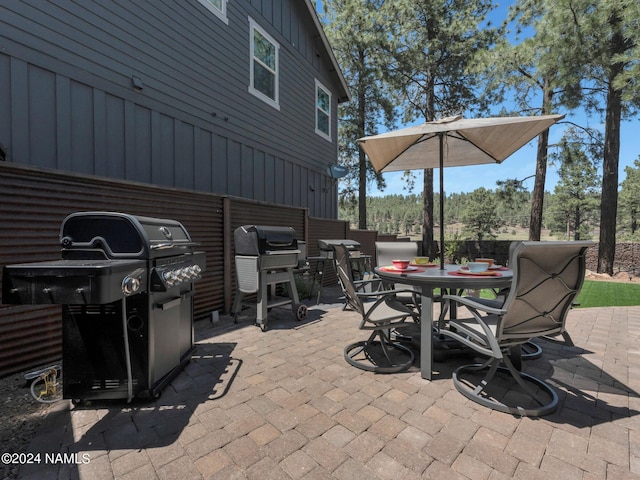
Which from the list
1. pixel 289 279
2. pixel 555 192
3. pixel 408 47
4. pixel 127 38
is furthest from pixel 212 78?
pixel 555 192

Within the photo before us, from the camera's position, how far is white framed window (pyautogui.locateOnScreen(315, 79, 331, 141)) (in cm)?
839

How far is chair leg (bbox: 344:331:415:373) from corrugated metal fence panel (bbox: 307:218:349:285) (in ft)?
12.3

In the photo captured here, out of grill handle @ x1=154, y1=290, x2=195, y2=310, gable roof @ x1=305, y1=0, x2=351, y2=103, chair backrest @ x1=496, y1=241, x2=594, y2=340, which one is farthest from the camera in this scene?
gable roof @ x1=305, y1=0, x2=351, y2=103

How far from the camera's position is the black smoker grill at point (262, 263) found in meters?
3.70

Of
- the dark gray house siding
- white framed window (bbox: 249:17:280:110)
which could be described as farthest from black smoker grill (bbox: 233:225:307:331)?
white framed window (bbox: 249:17:280:110)

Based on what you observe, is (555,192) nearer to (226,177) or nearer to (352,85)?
(352,85)

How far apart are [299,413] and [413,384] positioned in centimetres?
96

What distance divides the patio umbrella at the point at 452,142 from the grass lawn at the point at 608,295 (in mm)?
3079

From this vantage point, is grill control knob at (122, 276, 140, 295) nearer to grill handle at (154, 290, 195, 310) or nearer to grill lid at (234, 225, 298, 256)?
grill handle at (154, 290, 195, 310)

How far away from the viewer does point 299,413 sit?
1954mm

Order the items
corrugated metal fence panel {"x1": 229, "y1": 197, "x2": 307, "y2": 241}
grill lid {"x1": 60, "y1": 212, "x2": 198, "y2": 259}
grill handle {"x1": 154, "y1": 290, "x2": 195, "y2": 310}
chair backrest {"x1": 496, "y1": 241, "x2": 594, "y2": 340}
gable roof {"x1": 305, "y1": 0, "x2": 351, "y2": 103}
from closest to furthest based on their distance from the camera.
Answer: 1. chair backrest {"x1": 496, "y1": 241, "x2": 594, "y2": 340}
2. grill lid {"x1": 60, "y1": 212, "x2": 198, "y2": 259}
3. grill handle {"x1": 154, "y1": 290, "x2": 195, "y2": 310}
4. corrugated metal fence panel {"x1": 229, "y1": 197, "x2": 307, "y2": 241}
5. gable roof {"x1": 305, "y1": 0, "x2": 351, "y2": 103}

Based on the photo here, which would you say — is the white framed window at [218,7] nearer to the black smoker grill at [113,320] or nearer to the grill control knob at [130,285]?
the black smoker grill at [113,320]

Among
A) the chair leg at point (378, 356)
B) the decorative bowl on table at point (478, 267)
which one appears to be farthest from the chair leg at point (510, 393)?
the decorative bowl on table at point (478, 267)

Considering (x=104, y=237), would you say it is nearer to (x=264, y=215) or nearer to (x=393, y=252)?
(x=264, y=215)
